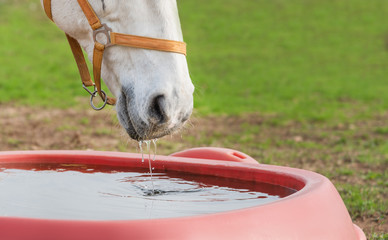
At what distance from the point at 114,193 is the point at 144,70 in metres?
0.88

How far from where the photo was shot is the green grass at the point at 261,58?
1062 centimetres

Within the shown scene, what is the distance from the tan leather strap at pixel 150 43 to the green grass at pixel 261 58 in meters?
5.65

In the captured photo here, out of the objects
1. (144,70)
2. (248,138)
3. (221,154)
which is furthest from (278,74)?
(144,70)

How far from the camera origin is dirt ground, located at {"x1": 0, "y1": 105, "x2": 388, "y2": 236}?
5832 millimetres

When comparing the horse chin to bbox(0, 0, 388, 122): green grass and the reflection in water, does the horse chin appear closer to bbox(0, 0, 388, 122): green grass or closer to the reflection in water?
the reflection in water

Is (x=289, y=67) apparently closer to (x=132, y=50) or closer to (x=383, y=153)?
(x=383, y=153)

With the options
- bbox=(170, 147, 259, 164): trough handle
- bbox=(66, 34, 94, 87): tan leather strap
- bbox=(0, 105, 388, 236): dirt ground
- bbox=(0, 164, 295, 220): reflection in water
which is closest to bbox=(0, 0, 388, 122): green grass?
bbox=(0, 105, 388, 236): dirt ground

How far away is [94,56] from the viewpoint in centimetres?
251

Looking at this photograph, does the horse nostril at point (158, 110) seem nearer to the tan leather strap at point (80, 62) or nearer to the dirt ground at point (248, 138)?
the tan leather strap at point (80, 62)

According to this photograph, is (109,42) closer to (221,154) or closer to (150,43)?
(150,43)

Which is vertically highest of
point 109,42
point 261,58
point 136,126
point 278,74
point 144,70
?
point 109,42

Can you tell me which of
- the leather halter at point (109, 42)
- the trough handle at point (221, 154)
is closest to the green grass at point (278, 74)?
the trough handle at point (221, 154)

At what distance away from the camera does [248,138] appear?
743 centimetres

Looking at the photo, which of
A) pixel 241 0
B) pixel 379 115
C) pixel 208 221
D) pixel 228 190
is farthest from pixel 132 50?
pixel 241 0
